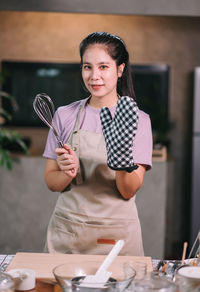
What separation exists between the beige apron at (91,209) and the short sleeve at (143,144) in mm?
108

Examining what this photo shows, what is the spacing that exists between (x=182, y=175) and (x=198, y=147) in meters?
0.47

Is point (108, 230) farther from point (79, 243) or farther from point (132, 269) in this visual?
point (132, 269)

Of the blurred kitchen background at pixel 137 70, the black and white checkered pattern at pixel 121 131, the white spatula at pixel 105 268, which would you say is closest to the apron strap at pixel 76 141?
the black and white checkered pattern at pixel 121 131

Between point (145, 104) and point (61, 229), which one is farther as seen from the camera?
point (145, 104)

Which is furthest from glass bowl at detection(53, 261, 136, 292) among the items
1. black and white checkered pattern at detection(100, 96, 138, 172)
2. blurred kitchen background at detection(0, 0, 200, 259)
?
blurred kitchen background at detection(0, 0, 200, 259)

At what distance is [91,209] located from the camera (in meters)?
1.52

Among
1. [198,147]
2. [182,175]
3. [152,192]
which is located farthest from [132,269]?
[182,175]

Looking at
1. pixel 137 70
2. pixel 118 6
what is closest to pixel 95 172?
pixel 118 6

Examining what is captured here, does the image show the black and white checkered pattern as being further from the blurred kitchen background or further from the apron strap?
the blurred kitchen background

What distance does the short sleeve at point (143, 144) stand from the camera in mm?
1484

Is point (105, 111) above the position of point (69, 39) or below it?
below

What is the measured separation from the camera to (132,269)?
1.01 metres

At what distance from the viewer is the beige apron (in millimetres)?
1523

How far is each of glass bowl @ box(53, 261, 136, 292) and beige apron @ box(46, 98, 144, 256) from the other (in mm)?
354
